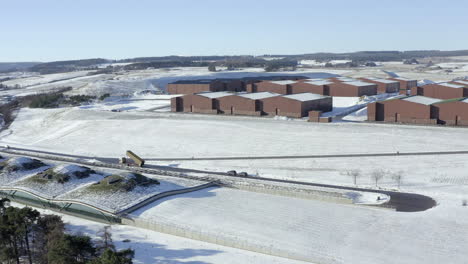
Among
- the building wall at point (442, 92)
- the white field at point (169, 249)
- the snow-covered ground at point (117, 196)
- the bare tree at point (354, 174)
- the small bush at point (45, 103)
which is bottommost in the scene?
the white field at point (169, 249)

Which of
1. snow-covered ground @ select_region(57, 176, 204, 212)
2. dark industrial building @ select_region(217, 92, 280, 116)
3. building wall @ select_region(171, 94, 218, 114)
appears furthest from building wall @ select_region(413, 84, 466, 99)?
snow-covered ground @ select_region(57, 176, 204, 212)

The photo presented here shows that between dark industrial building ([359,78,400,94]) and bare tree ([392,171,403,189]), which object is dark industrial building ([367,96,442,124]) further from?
dark industrial building ([359,78,400,94])

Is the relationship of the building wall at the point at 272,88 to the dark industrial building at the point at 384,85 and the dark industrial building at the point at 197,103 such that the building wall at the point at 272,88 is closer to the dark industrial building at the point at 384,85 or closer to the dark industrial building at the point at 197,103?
the dark industrial building at the point at 384,85

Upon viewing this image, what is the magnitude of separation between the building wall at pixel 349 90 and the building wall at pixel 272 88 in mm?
7227

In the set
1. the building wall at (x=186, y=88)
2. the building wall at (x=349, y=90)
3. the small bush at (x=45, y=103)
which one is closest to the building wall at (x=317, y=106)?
the building wall at (x=349, y=90)

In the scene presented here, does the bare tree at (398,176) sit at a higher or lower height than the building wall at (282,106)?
lower

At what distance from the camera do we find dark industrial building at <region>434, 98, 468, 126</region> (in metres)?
45.5

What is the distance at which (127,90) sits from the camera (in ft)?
325

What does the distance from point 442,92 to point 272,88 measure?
2698cm

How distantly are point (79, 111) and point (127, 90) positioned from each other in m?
35.2

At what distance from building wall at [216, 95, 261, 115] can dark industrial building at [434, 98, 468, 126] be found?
68.2 ft

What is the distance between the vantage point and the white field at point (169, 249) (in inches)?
A: 802

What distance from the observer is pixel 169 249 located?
21688 mm

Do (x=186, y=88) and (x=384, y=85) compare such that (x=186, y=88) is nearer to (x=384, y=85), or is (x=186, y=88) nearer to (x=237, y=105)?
(x=237, y=105)
